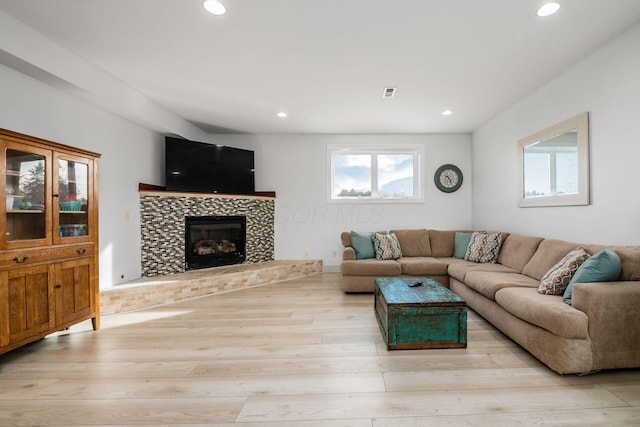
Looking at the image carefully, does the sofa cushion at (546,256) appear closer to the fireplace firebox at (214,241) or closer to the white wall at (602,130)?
the white wall at (602,130)

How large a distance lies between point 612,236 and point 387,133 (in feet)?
11.4

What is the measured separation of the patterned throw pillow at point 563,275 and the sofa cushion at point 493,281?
0.84 feet

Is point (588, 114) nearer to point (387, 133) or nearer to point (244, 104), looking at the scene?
point (387, 133)

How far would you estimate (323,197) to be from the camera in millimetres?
5422

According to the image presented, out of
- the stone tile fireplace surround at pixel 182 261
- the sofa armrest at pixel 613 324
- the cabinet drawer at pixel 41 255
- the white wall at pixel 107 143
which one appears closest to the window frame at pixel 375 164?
the stone tile fireplace surround at pixel 182 261

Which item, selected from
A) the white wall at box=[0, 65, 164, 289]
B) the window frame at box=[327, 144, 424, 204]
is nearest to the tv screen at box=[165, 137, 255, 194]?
the white wall at box=[0, 65, 164, 289]

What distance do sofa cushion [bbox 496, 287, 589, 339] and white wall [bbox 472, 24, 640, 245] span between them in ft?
3.22

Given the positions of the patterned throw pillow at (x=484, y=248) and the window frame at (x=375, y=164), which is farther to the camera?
the window frame at (x=375, y=164)

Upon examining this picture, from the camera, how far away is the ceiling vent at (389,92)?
3422mm

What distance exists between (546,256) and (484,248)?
1093mm

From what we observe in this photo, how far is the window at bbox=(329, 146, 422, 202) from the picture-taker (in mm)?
5457

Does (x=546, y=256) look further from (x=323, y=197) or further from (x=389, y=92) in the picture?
(x=323, y=197)

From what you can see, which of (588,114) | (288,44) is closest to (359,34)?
(288,44)

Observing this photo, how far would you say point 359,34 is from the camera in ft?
7.91
